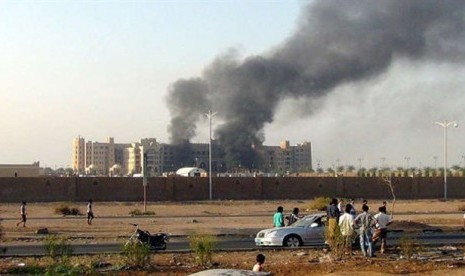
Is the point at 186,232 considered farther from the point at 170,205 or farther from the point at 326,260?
the point at 170,205

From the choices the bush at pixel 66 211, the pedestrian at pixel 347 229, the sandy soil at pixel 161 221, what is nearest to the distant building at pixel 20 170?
the sandy soil at pixel 161 221

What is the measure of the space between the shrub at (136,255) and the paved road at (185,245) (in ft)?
15.9

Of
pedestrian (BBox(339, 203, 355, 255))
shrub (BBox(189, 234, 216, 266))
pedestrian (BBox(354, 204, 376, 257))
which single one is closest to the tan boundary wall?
pedestrian (BBox(354, 204, 376, 257))

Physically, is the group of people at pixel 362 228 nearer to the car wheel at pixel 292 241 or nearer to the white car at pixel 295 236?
the white car at pixel 295 236

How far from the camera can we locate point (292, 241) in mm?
25375

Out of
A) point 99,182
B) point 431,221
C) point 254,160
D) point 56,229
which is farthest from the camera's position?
point 254,160

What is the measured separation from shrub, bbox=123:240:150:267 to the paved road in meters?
4.85

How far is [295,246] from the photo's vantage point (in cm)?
2520

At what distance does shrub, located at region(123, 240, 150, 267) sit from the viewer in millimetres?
18984

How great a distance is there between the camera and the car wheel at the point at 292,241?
25312 mm

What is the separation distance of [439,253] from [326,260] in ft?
13.7

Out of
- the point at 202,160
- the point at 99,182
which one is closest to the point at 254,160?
the point at 202,160

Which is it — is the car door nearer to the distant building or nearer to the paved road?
the paved road

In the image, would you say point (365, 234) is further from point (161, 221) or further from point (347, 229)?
point (161, 221)
